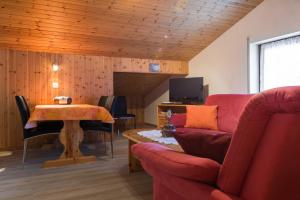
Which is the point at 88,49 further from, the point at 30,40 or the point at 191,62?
the point at 191,62

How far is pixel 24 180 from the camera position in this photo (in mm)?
2668

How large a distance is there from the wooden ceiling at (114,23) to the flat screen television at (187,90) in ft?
2.72

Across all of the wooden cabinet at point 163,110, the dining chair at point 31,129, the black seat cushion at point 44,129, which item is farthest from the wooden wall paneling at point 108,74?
the dining chair at point 31,129

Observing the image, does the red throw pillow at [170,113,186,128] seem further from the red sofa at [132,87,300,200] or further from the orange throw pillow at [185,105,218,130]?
the red sofa at [132,87,300,200]

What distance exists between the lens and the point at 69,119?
126 inches

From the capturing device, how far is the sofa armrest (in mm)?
1056

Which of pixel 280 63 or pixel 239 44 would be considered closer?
pixel 280 63

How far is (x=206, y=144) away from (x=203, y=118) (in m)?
2.36

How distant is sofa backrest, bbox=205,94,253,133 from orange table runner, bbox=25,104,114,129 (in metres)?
1.61

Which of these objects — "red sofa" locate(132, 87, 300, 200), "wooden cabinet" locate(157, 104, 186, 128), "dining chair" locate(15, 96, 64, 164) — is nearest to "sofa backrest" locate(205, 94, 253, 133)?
"wooden cabinet" locate(157, 104, 186, 128)

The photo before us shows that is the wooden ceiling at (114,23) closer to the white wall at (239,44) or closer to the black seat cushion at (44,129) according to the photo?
the white wall at (239,44)

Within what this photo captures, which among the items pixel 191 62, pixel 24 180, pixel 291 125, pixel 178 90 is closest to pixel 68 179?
pixel 24 180

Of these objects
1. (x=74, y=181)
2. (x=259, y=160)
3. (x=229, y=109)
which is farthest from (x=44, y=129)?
(x=259, y=160)

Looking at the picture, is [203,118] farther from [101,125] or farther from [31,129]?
[31,129]
